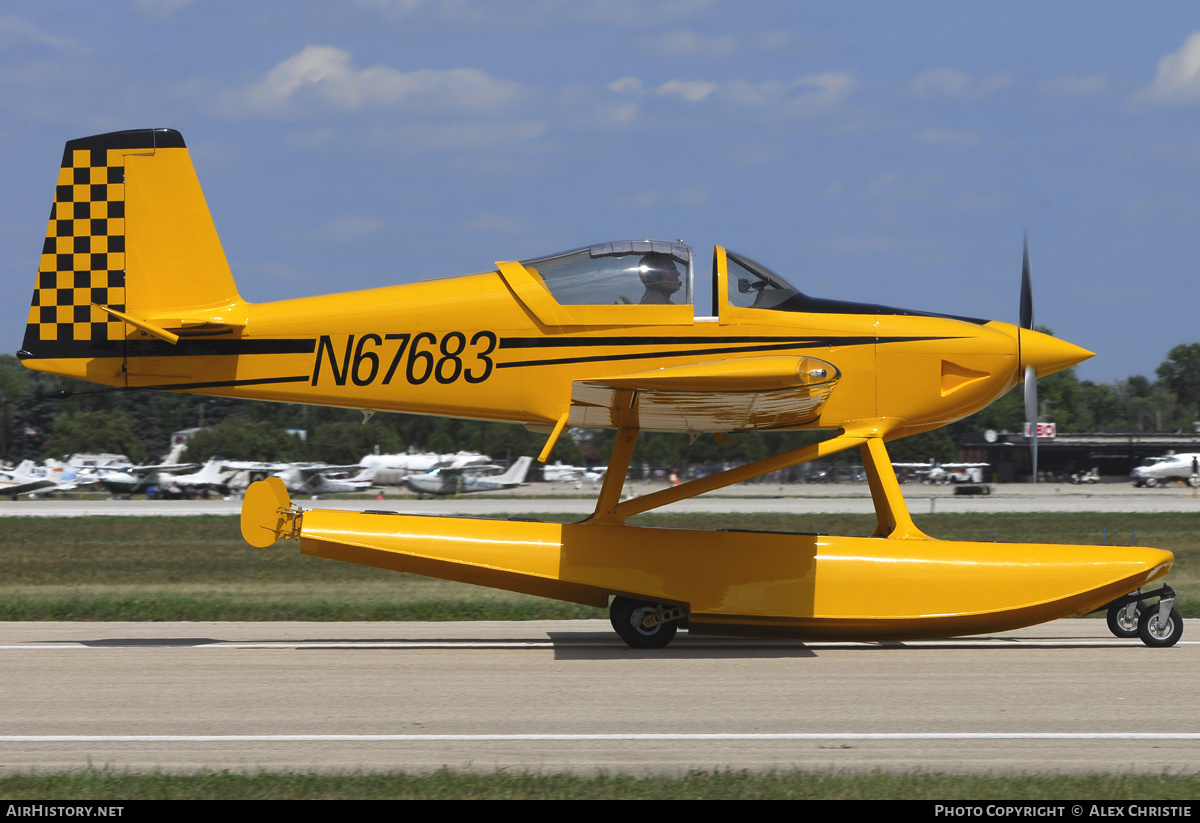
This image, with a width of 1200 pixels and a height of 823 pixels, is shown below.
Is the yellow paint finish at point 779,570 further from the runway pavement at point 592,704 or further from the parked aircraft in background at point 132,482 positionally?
the parked aircraft in background at point 132,482

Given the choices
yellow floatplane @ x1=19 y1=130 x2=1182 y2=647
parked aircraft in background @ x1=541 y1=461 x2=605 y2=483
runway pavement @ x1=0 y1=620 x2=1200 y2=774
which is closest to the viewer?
runway pavement @ x1=0 y1=620 x2=1200 y2=774

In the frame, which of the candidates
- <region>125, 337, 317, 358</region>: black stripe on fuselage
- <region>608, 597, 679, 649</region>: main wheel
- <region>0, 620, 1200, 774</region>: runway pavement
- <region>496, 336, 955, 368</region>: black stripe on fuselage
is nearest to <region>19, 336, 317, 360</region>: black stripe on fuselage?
<region>125, 337, 317, 358</region>: black stripe on fuselage

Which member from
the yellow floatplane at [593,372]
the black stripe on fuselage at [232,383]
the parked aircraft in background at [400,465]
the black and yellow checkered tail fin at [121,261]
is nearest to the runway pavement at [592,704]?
the yellow floatplane at [593,372]

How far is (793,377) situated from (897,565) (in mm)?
2037

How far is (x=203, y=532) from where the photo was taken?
28.5m

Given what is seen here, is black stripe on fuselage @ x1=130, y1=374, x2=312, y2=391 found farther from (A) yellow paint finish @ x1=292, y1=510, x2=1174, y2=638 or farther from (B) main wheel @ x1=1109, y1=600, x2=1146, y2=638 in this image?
(B) main wheel @ x1=1109, y1=600, x2=1146, y2=638

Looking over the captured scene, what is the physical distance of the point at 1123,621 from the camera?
31.9 feet

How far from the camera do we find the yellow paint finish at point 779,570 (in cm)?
903

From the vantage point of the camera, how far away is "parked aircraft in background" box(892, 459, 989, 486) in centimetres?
7530

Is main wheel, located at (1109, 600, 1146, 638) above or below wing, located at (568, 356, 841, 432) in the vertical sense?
below

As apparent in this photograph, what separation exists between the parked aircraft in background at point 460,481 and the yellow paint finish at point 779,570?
1859 inches

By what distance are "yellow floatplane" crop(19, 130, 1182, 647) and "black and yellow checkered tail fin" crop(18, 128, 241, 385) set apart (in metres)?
0.02

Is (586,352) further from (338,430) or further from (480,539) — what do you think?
(338,430)

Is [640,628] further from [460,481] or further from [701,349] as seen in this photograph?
[460,481]
